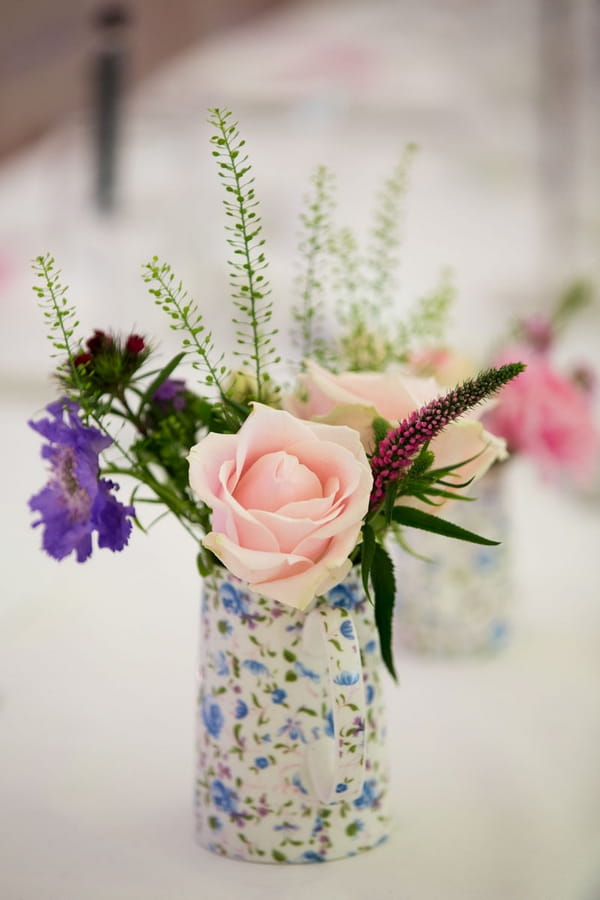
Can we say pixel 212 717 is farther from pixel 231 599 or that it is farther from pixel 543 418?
pixel 543 418

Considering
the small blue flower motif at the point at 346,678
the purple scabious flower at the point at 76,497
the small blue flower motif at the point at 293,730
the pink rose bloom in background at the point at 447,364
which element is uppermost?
the purple scabious flower at the point at 76,497

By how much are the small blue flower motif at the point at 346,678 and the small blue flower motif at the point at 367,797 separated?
0.27 ft

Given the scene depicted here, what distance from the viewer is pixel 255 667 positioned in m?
0.53

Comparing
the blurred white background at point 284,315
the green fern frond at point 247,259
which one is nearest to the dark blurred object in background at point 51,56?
the blurred white background at point 284,315

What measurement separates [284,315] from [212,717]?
48.2 inches

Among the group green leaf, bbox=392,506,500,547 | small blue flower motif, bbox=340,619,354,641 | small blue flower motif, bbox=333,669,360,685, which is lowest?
small blue flower motif, bbox=333,669,360,685

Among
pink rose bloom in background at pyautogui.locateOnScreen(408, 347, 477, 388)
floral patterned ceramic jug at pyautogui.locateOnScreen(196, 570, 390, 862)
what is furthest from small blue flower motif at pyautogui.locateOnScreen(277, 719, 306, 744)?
pink rose bloom in background at pyautogui.locateOnScreen(408, 347, 477, 388)

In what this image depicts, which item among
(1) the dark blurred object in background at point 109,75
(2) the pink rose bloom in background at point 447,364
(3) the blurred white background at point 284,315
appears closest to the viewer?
(3) the blurred white background at point 284,315

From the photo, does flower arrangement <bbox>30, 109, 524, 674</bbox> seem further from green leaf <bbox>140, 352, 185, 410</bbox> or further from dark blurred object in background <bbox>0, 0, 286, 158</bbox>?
dark blurred object in background <bbox>0, 0, 286, 158</bbox>

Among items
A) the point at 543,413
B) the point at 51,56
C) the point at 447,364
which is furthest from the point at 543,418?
the point at 51,56

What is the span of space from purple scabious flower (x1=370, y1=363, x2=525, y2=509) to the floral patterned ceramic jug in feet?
0.21

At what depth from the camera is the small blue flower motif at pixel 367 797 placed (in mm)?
555

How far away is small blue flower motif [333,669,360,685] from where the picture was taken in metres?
0.50

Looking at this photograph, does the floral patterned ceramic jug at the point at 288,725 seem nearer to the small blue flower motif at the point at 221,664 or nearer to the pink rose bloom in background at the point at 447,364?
the small blue flower motif at the point at 221,664
